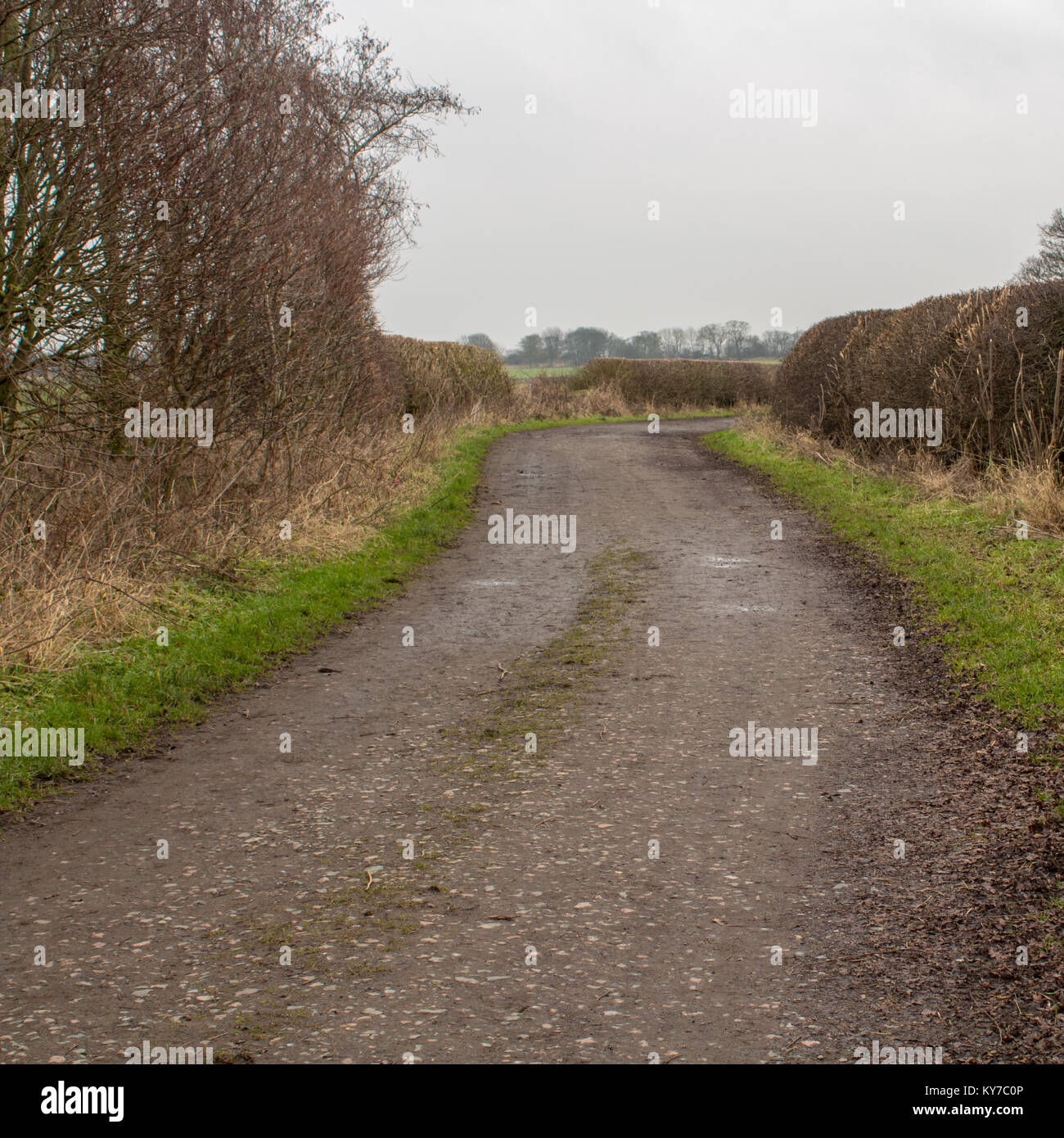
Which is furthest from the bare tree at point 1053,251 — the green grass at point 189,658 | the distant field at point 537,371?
the green grass at point 189,658

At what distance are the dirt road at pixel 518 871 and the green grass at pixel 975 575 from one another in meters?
0.66

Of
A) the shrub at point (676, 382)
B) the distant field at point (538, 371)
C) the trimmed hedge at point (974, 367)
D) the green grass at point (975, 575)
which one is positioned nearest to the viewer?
the green grass at point (975, 575)

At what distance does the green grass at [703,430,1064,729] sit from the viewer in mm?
7371

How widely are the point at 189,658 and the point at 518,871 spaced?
4.26 m

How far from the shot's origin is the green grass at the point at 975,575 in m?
7.37

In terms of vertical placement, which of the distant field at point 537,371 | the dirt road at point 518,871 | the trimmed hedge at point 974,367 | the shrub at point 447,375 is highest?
the distant field at point 537,371

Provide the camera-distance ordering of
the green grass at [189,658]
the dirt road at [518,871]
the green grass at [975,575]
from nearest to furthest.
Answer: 1. the dirt road at [518,871]
2. the green grass at [189,658]
3. the green grass at [975,575]

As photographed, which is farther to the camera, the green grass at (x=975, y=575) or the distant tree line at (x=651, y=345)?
the distant tree line at (x=651, y=345)

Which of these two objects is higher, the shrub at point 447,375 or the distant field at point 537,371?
the distant field at point 537,371

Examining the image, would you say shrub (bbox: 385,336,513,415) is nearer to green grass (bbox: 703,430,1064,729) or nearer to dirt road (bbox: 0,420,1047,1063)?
green grass (bbox: 703,430,1064,729)

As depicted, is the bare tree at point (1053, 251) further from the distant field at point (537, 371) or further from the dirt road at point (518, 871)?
the dirt road at point (518, 871)

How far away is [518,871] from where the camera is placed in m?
4.86

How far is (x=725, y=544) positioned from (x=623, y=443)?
46.7 ft

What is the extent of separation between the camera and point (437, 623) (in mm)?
10117
